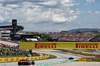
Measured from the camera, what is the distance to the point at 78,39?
10738 cm

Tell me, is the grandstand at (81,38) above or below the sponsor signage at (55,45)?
below

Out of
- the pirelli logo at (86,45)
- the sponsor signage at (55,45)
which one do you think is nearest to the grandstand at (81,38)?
the pirelli logo at (86,45)

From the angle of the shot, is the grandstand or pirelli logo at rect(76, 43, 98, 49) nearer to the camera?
pirelli logo at rect(76, 43, 98, 49)

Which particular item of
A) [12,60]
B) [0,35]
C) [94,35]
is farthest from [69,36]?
[12,60]

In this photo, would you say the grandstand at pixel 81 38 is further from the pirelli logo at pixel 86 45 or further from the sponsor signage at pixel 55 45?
the sponsor signage at pixel 55 45

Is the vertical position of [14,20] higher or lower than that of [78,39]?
higher

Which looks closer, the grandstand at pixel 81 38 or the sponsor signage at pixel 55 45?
the sponsor signage at pixel 55 45

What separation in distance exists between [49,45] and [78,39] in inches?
2588

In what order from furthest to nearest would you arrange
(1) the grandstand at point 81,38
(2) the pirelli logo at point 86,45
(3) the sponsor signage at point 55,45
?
(1) the grandstand at point 81,38 < (2) the pirelli logo at point 86,45 < (3) the sponsor signage at point 55,45

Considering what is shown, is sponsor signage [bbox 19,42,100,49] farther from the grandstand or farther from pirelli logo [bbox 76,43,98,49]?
the grandstand

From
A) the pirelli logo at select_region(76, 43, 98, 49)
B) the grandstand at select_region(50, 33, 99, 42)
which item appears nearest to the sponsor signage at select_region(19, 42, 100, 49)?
the pirelli logo at select_region(76, 43, 98, 49)

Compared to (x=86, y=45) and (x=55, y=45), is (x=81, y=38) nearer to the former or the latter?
(x=86, y=45)

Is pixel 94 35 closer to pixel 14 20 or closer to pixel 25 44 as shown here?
pixel 25 44

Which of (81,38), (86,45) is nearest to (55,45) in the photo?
(86,45)
